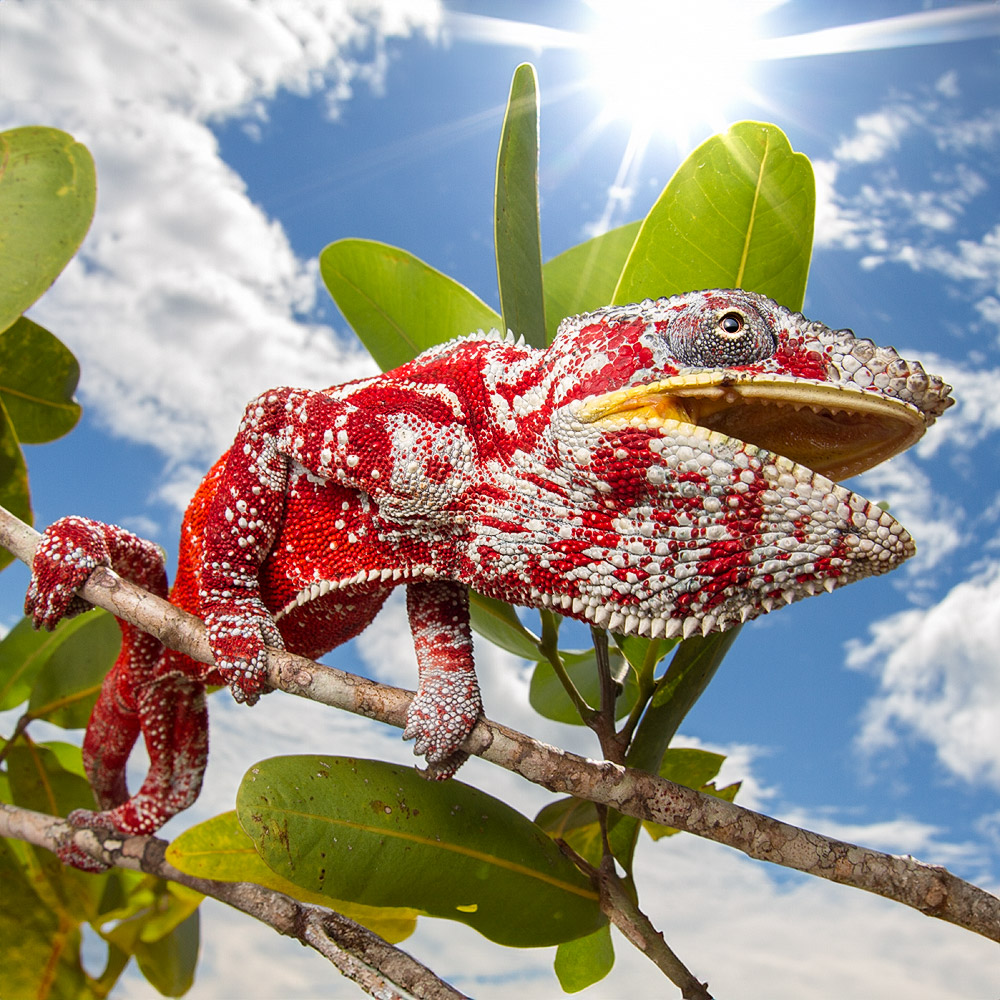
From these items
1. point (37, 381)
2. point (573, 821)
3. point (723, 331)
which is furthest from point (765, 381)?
point (37, 381)

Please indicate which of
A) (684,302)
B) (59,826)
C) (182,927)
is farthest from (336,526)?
(182,927)

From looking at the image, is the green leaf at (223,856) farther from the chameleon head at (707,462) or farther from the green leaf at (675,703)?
the chameleon head at (707,462)

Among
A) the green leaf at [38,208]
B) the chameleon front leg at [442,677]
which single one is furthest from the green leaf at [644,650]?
the green leaf at [38,208]

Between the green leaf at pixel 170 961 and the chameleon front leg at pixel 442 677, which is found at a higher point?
the chameleon front leg at pixel 442 677

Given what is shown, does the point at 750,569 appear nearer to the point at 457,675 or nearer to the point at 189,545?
the point at 457,675

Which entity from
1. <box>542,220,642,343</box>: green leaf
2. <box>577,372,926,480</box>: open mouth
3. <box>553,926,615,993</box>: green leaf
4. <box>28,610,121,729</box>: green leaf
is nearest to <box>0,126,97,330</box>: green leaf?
<box>28,610,121,729</box>: green leaf

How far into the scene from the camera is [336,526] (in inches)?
48.3

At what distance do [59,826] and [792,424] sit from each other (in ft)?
5.15

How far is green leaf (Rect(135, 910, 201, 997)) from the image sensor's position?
2117 mm

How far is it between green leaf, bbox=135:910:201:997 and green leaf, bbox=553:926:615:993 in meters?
1.11

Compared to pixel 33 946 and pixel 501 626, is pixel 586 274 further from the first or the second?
pixel 33 946

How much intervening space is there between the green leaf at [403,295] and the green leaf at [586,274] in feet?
0.51

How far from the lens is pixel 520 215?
4.34 ft

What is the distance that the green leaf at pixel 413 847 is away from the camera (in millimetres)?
1077
